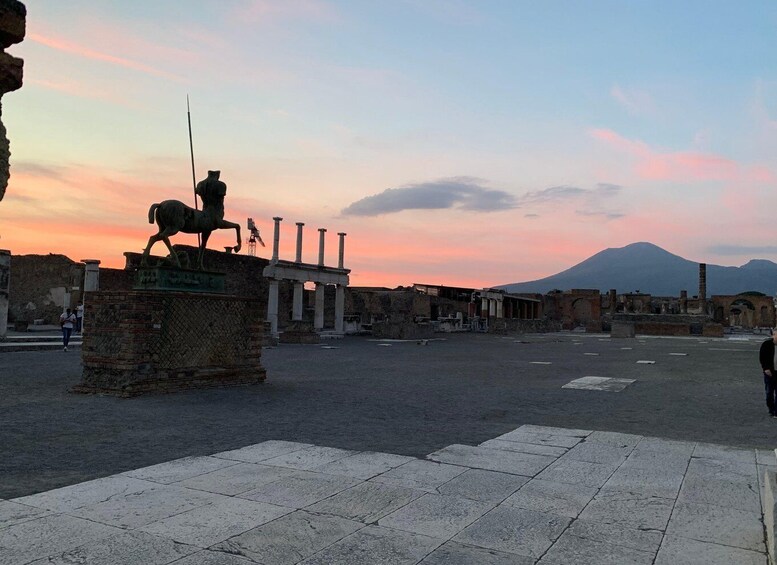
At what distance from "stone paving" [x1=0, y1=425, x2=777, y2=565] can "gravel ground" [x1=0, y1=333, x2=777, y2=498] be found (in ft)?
2.21

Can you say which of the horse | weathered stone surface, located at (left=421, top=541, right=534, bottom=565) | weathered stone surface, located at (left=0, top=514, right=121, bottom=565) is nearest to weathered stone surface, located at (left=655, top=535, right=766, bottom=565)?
weathered stone surface, located at (left=421, top=541, right=534, bottom=565)

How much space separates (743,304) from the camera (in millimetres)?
72875

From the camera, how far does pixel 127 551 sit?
9.46 feet

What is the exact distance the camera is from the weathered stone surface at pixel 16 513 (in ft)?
10.8

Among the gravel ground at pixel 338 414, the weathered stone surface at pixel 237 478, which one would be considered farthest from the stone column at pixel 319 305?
the weathered stone surface at pixel 237 478

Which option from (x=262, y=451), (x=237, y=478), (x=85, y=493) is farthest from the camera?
(x=262, y=451)

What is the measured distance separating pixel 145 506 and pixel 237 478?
80 cm

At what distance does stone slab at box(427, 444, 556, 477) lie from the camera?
471 centimetres

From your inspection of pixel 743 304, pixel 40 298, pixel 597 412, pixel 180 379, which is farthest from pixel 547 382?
pixel 743 304

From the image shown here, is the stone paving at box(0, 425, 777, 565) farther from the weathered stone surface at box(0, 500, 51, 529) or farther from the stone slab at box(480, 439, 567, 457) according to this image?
the stone slab at box(480, 439, 567, 457)

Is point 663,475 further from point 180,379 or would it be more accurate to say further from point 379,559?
point 180,379

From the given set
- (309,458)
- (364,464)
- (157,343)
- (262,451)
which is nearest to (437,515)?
(364,464)

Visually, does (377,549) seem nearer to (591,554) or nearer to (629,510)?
(591,554)

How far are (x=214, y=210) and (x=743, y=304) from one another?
7812 centimetres
